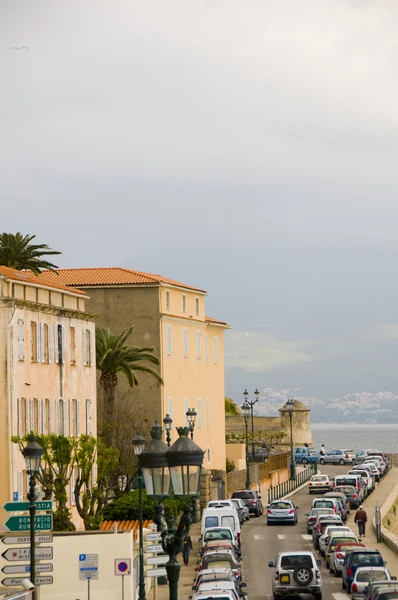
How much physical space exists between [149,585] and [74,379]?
18032 mm

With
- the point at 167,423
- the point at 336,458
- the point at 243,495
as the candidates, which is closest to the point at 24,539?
the point at 167,423

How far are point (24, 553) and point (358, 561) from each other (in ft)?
64.6

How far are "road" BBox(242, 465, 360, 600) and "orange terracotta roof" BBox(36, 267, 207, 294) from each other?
52.6 ft

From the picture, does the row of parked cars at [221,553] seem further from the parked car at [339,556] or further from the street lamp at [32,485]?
the street lamp at [32,485]

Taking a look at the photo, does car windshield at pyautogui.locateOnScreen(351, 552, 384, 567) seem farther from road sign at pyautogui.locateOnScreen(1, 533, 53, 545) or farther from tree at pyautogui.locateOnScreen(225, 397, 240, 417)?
tree at pyautogui.locateOnScreen(225, 397, 240, 417)

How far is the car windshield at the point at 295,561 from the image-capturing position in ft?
136

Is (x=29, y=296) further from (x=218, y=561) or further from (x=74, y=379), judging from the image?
(x=218, y=561)

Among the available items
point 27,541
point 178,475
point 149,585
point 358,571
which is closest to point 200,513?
point 149,585

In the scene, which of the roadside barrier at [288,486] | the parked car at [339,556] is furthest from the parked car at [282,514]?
the parked car at [339,556]

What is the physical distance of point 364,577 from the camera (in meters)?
40.5

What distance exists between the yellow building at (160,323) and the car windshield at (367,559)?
37.1 metres

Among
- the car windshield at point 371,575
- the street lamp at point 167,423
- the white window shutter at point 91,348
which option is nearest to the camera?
the street lamp at point 167,423

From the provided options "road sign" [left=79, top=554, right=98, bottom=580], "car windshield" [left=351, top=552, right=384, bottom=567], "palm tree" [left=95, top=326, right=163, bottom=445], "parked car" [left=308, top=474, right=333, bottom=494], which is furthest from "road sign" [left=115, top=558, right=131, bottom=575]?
"parked car" [left=308, top=474, right=333, bottom=494]

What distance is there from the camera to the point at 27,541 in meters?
26.6
